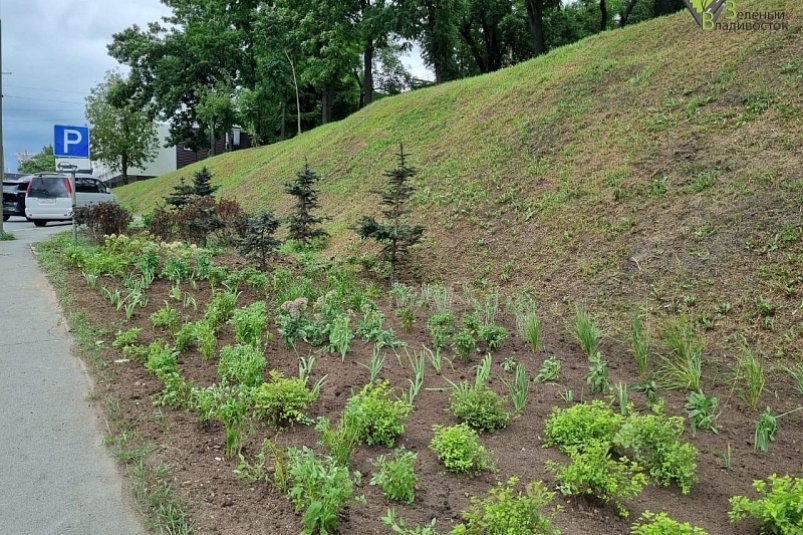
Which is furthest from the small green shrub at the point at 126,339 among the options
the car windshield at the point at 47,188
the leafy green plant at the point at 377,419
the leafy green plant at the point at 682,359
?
the car windshield at the point at 47,188

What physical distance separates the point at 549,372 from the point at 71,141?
11456 mm

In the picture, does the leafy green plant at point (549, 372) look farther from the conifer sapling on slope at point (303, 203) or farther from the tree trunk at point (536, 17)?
the tree trunk at point (536, 17)

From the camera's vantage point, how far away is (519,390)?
4117 mm

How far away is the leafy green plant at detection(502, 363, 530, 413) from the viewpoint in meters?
4.02

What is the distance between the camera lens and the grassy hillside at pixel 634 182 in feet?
18.8

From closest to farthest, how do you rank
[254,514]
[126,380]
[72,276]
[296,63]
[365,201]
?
1. [254,514]
2. [126,380]
3. [72,276]
4. [365,201]
5. [296,63]

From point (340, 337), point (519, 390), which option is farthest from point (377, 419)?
point (340, 337)

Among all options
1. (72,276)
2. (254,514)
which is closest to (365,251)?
(72,276)

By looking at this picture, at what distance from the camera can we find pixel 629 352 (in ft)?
16.6

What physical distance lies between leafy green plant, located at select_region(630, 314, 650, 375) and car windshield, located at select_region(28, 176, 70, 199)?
20.7 meters

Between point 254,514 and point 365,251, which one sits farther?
point 365,251

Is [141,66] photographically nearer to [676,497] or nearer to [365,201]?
[365,201]

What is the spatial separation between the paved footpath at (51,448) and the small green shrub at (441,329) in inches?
105

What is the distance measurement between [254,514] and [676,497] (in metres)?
2.20
